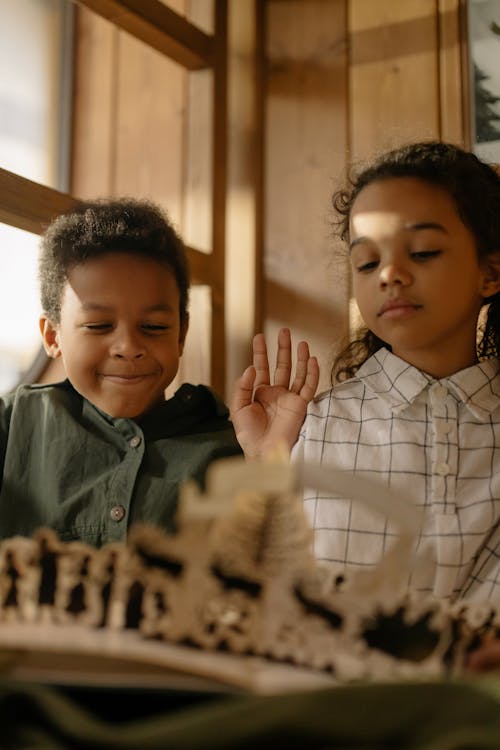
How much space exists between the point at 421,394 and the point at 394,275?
157mm

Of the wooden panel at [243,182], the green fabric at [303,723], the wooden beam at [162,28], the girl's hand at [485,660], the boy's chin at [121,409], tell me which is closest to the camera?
the green fabric at [303,723]

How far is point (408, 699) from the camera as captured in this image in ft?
1.27

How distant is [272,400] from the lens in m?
1.17

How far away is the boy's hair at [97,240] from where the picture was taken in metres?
1.20

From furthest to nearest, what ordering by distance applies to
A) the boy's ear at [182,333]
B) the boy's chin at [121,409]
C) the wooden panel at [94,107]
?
the wooden panel at [94,107], the boy's ear at [182,333], the boy's chin at [121,409]

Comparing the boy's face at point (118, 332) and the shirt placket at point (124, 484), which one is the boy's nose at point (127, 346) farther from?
the shirt placket at point (124, 484)

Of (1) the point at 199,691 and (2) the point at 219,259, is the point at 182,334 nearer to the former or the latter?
(2) the point at 219,259

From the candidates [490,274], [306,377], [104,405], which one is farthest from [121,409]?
[490,274]

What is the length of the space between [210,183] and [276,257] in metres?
0.19

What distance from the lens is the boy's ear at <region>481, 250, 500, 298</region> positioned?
1098mm

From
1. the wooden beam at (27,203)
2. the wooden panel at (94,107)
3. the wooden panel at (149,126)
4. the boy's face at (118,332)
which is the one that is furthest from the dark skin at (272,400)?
the wooden panel at (94,107)

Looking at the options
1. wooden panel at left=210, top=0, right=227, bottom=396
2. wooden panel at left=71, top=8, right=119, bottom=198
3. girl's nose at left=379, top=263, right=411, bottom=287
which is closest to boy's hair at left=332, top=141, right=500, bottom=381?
girl's nose at left=379, top=263, right=411, bottom=287

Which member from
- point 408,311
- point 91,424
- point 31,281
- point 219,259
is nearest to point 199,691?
point 408,311

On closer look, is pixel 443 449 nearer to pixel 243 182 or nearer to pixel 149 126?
pixel 243 182
